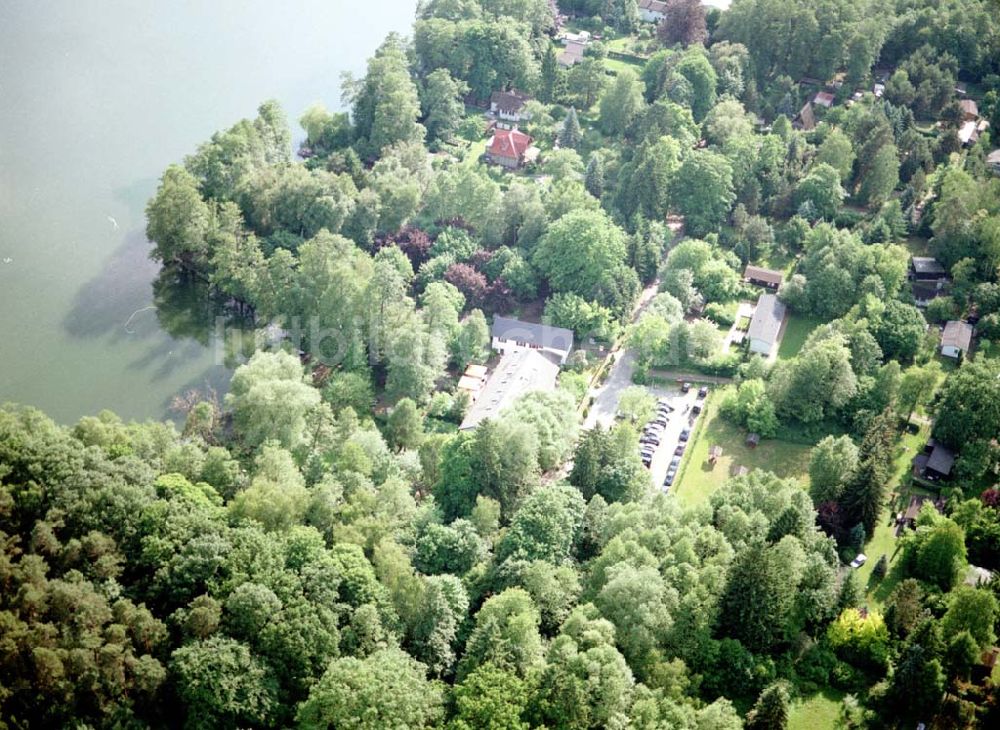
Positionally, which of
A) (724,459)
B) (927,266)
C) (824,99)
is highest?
(824,99)

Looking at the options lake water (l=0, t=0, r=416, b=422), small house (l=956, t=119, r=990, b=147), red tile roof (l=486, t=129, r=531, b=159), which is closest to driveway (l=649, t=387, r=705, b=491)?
lake water (l=0, t=0, r=416, b=422)

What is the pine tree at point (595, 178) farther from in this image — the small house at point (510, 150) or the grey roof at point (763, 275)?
the grey roof at point (763, 275)

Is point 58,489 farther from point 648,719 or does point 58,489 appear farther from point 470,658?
point 648,719

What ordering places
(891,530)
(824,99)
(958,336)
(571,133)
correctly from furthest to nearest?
(824,99) → (571,133) → (958,336) → (891,530)

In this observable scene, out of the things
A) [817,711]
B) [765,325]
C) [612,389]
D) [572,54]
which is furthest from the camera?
[572,54]

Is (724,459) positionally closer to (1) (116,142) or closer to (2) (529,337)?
(2) (529,337)

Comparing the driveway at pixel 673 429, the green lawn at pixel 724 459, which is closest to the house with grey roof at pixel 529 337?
the driveway at pixel 673 429

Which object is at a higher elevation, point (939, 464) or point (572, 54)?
point (572, 54)

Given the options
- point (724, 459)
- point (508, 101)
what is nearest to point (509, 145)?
point (508, 101)
